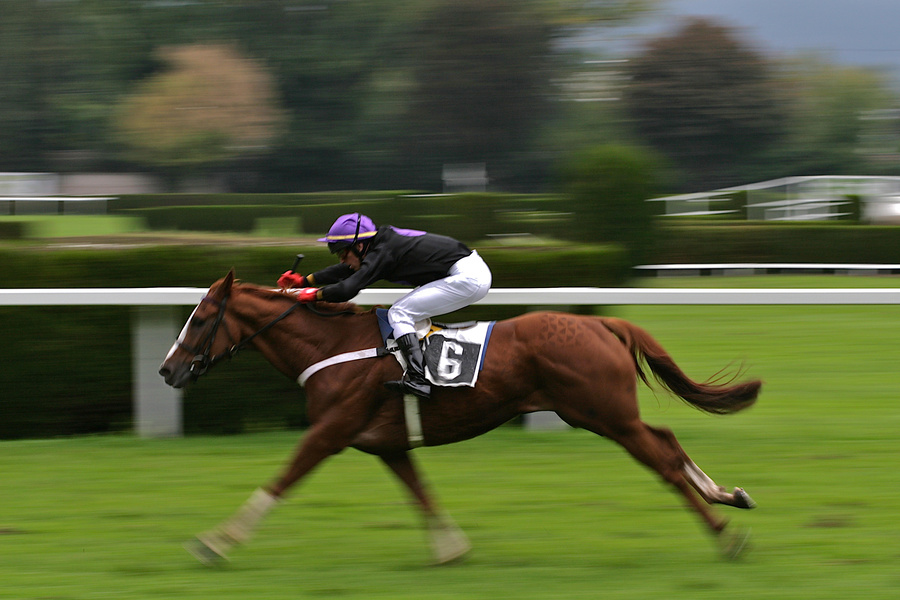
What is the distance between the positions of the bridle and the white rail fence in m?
1.55

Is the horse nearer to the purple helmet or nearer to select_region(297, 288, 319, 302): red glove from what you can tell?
select_region(297, 288, 319, 302): red glove

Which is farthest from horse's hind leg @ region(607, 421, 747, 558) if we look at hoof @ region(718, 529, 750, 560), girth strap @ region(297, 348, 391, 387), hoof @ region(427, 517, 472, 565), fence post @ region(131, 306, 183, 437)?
fence post @ region(131, 306, 183, 437)

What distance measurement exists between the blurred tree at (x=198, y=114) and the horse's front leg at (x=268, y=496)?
42893 millimetres

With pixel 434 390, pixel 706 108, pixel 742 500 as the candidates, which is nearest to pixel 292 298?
pixel 434 390

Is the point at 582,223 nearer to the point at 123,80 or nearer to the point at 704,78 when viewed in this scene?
the point at 704,78

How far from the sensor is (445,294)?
466cm

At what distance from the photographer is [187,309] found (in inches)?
252

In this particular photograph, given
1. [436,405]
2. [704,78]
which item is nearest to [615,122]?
[704,78]

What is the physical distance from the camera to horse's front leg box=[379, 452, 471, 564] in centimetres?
446

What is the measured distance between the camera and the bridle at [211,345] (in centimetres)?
455

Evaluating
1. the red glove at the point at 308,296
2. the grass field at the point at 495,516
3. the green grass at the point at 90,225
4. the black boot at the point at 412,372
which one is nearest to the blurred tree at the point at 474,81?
the green grass at the point at 90,225

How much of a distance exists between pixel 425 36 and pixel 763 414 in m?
43.2

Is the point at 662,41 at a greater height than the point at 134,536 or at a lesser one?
greater

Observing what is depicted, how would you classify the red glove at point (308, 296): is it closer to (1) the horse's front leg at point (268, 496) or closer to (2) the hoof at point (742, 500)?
(1) the horse's front leg at point (268, 496)
